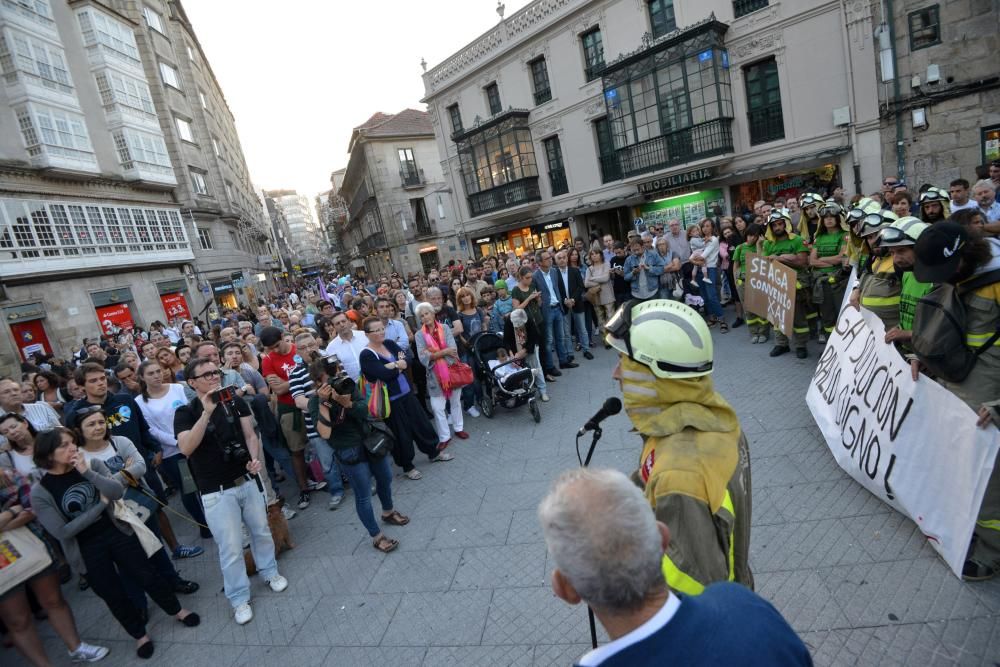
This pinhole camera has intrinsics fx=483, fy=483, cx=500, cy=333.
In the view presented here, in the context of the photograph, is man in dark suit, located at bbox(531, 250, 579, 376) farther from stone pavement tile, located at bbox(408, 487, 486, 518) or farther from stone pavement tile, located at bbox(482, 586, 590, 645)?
stone pavement tile, located at bbox(482, 586, 590, 645)

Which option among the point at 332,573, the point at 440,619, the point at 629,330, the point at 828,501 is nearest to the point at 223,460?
the point at 332,573

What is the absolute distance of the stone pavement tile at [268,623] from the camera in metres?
3.64

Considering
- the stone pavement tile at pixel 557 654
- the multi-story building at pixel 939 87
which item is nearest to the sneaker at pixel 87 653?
the stone pavement tile at pixel 557 654

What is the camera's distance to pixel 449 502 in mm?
4969

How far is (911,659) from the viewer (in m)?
2.44

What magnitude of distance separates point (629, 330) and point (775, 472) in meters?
3.17

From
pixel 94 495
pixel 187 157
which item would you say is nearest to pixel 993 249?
pixel 94 495

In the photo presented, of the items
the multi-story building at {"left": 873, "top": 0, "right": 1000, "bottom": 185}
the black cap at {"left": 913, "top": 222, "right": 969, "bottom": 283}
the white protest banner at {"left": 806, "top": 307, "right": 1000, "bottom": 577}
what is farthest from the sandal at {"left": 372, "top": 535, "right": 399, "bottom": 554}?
the multi-story building at {"left": 873, "top": 0, "right": 1000, "bottom": 185}

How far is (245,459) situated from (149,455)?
7.51 ft

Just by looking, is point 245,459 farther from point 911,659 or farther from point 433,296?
point 911,659

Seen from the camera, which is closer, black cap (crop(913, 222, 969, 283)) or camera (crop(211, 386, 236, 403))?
black cap (crop(913, 222, 969, 283))

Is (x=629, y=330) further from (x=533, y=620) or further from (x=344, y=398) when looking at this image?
(x=344, y=398)

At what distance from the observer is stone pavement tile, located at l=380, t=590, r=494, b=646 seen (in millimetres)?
3252

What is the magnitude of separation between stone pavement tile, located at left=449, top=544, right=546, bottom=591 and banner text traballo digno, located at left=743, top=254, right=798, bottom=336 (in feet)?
16.2
